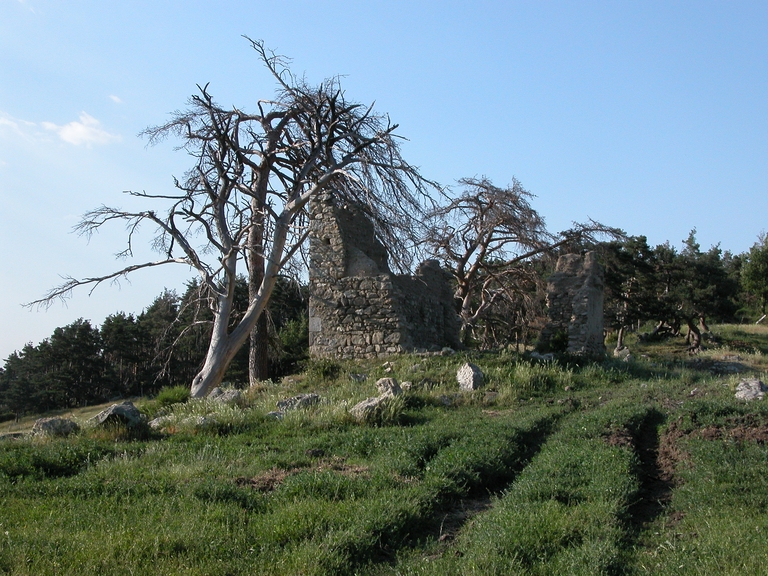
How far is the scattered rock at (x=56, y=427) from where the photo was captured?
8.83 meters

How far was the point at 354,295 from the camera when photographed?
52.4 feet

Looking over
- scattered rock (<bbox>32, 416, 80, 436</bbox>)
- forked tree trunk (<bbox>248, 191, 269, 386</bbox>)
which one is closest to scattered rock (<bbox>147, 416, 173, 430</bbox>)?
scattered rock (<bbox>32, 416, 80, 436</bbox>)

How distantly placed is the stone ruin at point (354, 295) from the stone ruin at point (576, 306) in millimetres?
3794

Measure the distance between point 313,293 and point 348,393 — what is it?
16.8 feet

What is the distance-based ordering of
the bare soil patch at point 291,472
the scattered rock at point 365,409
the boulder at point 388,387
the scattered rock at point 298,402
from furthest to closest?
1. the boulder at point 388,387
2. the scattered rock at point 298,402
3. the scattered rock at point 365,409
4. the bare soil patch at point 291,472

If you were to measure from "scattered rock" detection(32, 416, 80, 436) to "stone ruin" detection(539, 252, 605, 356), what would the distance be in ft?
41.8

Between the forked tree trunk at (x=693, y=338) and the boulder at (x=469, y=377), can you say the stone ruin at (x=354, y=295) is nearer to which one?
the boulder at (x=469, y=377)

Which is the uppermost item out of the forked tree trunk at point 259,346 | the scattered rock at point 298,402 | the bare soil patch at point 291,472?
the forked tree trunk at point 259,346

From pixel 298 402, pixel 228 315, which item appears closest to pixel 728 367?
pixel 228 315

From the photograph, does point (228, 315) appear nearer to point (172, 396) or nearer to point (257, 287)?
point (257, 287)

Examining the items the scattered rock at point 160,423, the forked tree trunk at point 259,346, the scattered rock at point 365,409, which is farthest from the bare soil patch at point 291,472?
the forked tree trunk at point 259,346

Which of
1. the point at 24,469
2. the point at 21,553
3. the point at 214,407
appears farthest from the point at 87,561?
the point at 214,407

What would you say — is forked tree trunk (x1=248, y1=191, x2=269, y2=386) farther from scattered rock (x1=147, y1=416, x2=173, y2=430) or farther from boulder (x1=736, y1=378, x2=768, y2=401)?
boulder (x1=736, y1=378, x2=768, y2=401)

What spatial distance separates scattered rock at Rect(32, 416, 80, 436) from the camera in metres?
8.83
